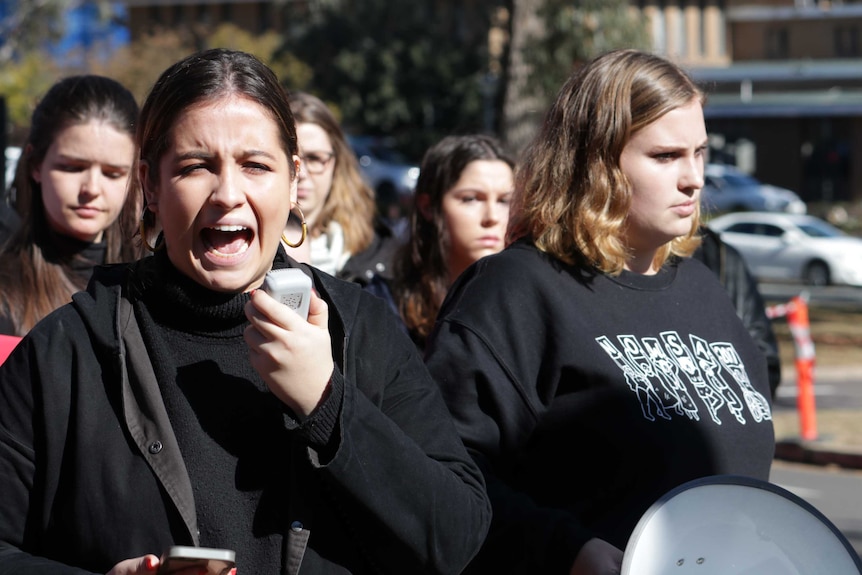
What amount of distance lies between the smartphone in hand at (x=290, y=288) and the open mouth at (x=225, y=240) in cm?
20

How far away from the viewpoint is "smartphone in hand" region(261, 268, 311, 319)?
173 centimetres

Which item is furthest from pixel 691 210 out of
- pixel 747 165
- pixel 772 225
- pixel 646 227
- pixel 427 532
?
pixel 747 165

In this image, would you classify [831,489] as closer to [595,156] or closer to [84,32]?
[595,156]

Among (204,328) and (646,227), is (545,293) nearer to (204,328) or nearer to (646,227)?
(646,227)

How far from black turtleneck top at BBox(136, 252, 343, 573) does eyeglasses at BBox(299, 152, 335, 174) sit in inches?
→ 106

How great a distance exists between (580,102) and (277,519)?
4.38 ft

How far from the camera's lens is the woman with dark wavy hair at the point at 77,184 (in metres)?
3.18

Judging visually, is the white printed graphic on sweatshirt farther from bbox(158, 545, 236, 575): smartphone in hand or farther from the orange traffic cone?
the orange traffic cone

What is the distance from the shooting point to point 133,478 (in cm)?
185

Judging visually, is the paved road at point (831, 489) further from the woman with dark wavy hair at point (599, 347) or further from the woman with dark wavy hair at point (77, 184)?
the woman with dark wavy hair at point (77, 184)

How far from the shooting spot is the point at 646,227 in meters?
2.70

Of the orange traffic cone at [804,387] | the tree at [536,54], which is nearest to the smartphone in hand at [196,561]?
the orange traffic cone at [804,387]

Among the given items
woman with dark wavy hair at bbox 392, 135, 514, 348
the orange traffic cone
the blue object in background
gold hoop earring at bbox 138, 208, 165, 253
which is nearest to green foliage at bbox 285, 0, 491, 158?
the blue object in background

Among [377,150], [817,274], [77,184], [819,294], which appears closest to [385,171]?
[377,150]
